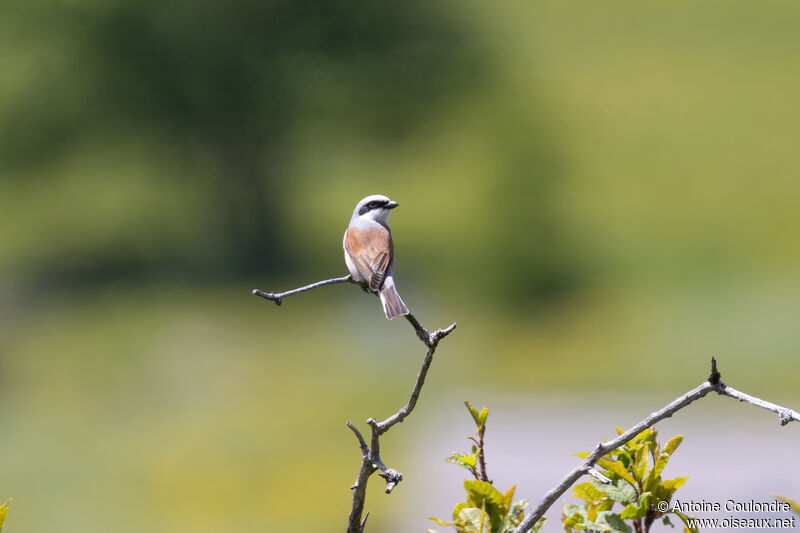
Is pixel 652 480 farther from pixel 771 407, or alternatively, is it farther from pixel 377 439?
pixel 377 439

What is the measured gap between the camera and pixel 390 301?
269cm

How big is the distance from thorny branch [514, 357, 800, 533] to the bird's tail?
733 mm

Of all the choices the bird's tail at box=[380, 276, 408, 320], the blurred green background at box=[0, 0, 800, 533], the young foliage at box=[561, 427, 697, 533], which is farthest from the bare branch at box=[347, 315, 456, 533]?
the blurred green background at box=[0, 0, 800, 533]

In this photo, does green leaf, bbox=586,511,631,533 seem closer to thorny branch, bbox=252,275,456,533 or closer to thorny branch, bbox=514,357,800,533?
thorny branch, bbox=514,357,800,533

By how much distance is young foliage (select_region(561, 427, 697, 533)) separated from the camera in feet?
6.03

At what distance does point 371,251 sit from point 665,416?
158cm

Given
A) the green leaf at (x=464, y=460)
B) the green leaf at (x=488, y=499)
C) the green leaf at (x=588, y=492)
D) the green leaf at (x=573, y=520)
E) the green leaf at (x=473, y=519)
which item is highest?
the green leaf at (x=464, y=460)

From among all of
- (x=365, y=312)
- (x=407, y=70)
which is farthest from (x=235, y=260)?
(x=407, y=70)

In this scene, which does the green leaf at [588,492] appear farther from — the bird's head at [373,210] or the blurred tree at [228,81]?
the blurred tree at [228,81]

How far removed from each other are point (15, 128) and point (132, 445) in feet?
31.0

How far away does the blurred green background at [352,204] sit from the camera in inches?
555

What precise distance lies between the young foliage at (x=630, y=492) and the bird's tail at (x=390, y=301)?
62 centimetres

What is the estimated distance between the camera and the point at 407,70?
1975 cm

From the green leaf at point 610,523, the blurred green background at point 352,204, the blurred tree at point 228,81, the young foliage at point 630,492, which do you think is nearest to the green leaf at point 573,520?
the young foliage at point 630,492
